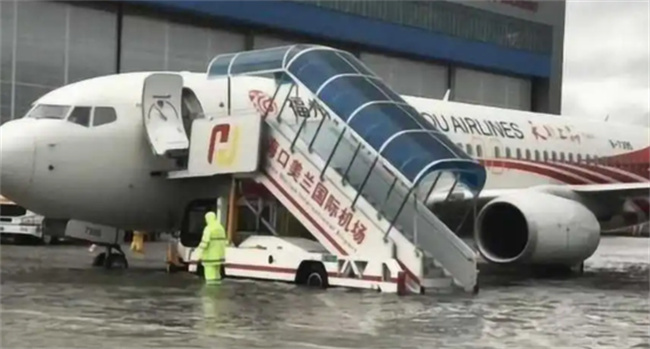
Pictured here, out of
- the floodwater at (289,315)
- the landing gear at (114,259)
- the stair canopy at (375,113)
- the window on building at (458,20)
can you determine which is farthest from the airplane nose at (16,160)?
the window on building at (458,20)

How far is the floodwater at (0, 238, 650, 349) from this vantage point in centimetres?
917

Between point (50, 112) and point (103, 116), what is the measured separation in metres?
0.86

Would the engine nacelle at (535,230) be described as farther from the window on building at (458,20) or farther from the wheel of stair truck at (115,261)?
the window on building at (458,20)

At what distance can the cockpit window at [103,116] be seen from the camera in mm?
16625

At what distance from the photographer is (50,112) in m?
16.8

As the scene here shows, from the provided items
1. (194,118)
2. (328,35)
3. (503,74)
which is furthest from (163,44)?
(194,118)

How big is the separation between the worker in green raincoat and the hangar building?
22.9m

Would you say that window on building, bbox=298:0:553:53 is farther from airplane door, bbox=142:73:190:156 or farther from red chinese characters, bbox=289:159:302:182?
red chinese characters, bbox=289:159:302:182

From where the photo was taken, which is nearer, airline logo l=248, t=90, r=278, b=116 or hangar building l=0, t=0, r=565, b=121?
airline logo l=248, t=90, r=278, b=116

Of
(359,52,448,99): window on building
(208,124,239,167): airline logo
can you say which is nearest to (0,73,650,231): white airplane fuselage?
(208,124,239,167): airline logo

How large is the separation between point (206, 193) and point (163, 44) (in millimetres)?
25173

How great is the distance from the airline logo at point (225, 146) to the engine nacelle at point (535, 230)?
14.0ft

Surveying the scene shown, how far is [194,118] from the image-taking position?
17219 mm

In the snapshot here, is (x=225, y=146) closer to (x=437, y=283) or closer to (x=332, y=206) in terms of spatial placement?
(x=332, y=206)
